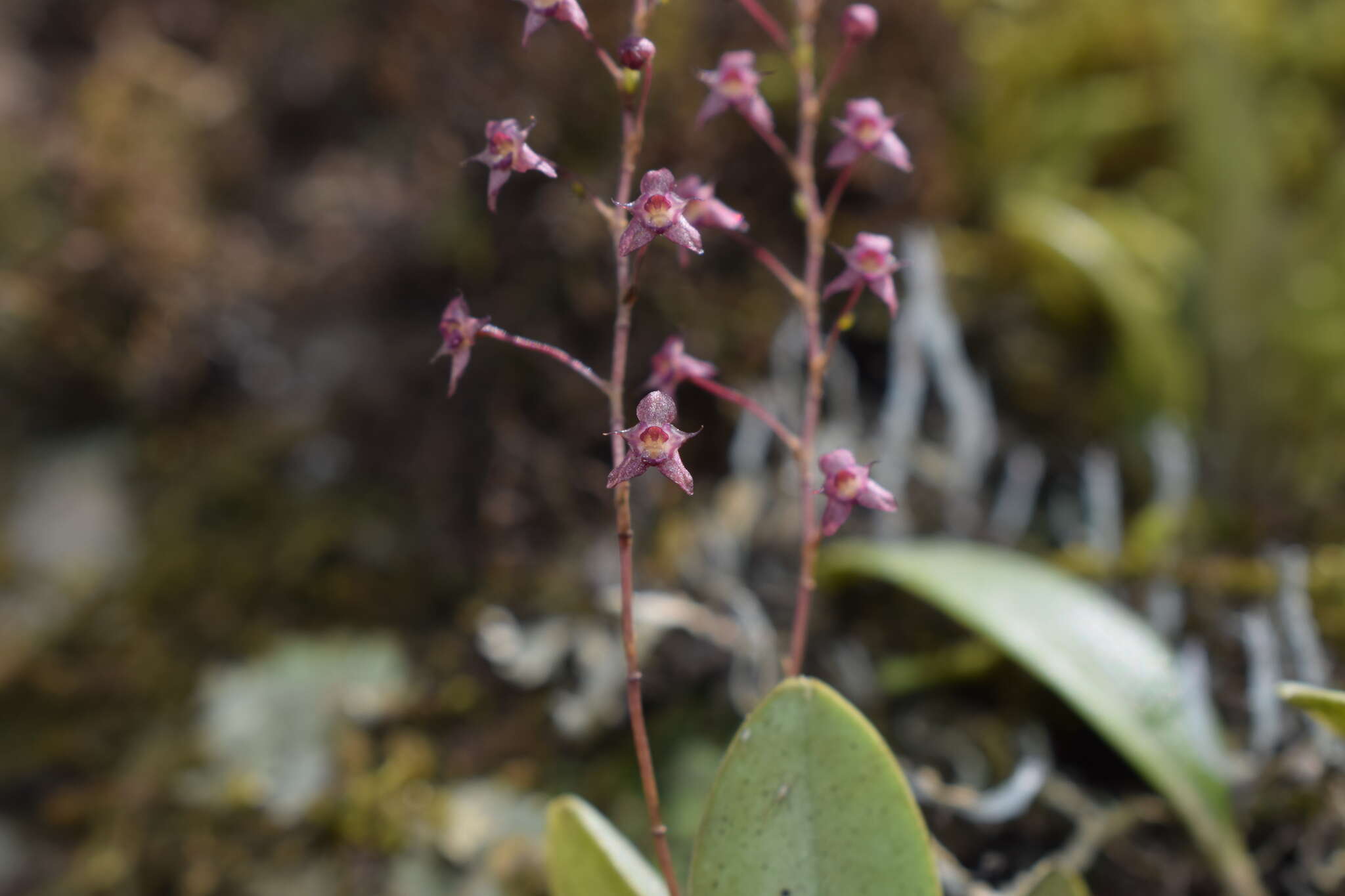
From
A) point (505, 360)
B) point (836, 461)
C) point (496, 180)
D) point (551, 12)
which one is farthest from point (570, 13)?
point (505, 360)

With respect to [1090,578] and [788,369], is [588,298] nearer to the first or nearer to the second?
[788,369]

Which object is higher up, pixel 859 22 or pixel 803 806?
pixel 859 22

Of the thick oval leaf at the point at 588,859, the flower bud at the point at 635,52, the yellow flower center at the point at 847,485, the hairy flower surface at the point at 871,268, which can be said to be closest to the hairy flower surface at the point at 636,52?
the flower bud at the point at 635,52

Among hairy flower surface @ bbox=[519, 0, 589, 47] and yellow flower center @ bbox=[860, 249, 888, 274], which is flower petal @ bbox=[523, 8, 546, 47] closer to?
hairy flower surface @ bbox=[519, 0, 589, 47]

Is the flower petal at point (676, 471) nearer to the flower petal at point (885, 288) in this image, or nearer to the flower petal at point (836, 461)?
the flower petal at point (836, 461)

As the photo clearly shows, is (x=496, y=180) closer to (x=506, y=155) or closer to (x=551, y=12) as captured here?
(x=506, y=155)

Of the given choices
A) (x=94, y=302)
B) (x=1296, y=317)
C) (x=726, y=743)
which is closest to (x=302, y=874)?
(x=726, y=743)
